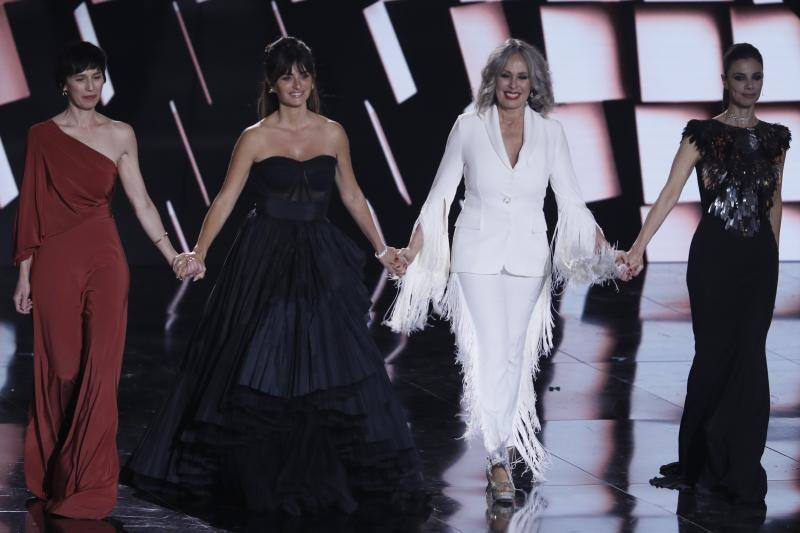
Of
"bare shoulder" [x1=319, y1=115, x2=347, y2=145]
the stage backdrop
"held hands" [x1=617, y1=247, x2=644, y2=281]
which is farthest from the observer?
the stage backdrop

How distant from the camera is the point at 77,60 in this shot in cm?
455

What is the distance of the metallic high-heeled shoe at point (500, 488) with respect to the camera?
4.71 meters

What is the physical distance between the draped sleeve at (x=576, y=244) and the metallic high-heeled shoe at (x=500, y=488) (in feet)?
2.35

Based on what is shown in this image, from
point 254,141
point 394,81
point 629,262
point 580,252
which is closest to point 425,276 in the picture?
point 580,252

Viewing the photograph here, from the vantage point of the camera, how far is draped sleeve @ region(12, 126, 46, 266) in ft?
15.1

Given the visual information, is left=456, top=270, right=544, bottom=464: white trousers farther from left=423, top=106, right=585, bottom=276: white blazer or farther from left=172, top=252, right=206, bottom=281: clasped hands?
left=172, top=252, right=206, bottom=281: clasped hands

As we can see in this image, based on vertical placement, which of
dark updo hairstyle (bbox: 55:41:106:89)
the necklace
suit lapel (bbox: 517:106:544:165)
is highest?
dark updo hairstyle (bbox: 55:41:106:89)

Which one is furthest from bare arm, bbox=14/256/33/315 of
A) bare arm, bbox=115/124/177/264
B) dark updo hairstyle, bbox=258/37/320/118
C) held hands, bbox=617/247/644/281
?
held hands, bbox=617/247/644/281

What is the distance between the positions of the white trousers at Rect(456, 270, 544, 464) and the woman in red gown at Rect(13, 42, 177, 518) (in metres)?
1.24

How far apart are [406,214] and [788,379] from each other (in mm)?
4176

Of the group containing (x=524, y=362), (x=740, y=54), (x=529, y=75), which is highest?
(x=529, y=75)

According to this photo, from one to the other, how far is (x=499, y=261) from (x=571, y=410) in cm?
158

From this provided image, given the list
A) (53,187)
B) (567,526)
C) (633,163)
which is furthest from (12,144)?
(567,526)

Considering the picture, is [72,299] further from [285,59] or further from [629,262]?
[629,262]
